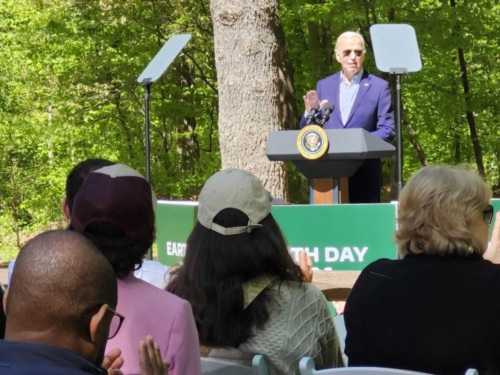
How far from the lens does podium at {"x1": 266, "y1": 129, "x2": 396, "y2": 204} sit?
5457mm

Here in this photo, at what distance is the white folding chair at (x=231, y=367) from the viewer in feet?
8.21

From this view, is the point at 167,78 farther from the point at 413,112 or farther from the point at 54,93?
the point at 413,112

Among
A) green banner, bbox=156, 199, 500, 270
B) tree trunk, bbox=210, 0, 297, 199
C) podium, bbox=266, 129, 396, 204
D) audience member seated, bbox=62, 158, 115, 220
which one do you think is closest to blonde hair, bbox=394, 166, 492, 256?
audience member seated, bbox=62, 158, 115, 220

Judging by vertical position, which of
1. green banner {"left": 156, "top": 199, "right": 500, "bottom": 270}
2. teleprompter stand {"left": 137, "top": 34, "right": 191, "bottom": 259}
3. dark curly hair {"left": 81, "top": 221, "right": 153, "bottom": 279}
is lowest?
green banner {"left": 156, "top": 199, "right": 500, "bottom": 270}

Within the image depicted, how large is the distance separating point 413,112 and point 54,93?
21.4 ft

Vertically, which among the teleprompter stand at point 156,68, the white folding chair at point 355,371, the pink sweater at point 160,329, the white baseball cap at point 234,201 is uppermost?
the teleprompter stand at point 156,68

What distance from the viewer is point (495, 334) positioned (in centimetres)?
262

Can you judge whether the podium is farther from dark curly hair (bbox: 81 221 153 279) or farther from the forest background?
the forest background

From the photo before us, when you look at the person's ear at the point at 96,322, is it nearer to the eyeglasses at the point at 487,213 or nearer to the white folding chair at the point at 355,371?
the white folding chair at the point at 355,371

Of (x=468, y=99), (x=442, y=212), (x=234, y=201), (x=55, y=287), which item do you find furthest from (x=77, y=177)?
(x=468, y=99)

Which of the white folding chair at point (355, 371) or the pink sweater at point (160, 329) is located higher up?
the pink sweater at point (160, 329)

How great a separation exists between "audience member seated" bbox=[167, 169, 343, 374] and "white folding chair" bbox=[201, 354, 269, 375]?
0.12 m

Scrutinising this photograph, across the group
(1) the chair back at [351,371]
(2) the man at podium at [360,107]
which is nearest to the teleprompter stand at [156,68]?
(2) the man at podium at [360,107]

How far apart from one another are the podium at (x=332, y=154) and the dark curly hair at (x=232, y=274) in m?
2.70
